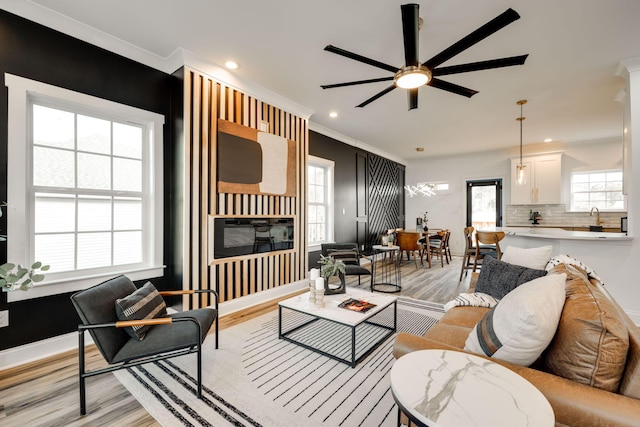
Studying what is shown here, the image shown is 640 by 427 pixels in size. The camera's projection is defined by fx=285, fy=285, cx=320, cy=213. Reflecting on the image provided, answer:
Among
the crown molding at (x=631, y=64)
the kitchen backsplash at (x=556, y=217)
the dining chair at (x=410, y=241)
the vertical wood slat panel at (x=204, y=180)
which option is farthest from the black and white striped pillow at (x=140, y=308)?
the kitchen backsplash at (x=556, y=217)

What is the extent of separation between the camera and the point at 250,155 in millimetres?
3764

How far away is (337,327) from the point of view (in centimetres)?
308

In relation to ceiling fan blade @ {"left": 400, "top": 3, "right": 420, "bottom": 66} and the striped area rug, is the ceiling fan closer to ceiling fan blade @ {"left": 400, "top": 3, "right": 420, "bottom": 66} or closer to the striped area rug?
ceiling fan blade @ {"left": 400, "top": 3, "right": 420, "bottom": 66}

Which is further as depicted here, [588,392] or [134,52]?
[134,52]

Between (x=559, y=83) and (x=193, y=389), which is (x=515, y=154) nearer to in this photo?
(x=559, y=83)

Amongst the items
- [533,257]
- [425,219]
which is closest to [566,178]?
[425,219]

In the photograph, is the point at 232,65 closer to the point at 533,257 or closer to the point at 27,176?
the point at 27,176

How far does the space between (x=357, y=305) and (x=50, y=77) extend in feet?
11.2

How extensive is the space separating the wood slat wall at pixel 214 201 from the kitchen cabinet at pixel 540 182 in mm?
6025

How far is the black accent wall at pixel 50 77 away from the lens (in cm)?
229

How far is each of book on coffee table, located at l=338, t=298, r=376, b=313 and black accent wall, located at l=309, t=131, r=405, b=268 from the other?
2.52m

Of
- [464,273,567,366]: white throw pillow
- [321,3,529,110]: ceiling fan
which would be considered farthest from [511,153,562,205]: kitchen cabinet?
[464,273,567,366]: white throw pillow

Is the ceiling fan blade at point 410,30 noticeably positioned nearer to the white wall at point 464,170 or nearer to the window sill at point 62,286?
the window sill at point 62,286

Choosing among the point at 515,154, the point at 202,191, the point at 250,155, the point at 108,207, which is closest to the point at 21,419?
the point at 108,207
